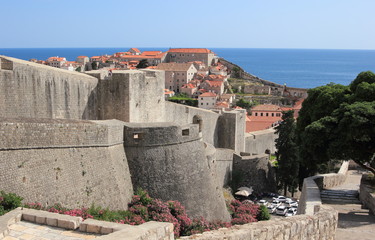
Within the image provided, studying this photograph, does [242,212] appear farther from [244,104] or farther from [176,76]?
[176,76]

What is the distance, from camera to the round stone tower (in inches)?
619

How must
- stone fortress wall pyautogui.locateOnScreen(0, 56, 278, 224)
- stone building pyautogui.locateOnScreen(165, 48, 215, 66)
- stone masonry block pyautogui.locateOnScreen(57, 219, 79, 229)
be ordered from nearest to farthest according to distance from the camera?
stone masonry block pyautogui.locateOnScreen(57, 219, 79, 229) < stone fortress wall pyautogui.locateOnScreen(0, 56, 278, 224) < stone building pyautogui.locateOnScreen(165, 48, 215, 66)

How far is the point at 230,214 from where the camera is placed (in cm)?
1973

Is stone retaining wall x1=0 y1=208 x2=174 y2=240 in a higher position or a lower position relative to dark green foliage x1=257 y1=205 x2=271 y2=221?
higher

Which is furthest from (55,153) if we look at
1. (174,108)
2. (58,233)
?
(174,108)

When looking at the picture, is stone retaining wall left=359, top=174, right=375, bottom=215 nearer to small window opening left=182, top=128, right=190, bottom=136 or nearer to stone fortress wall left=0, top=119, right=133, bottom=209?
small window opening left=182, top=128, right=190, bottom=136

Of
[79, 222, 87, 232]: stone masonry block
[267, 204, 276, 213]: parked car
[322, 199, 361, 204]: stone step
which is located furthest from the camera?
[267, 204, 276, 213]: parked car

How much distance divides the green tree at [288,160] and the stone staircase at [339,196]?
1319 centimetres

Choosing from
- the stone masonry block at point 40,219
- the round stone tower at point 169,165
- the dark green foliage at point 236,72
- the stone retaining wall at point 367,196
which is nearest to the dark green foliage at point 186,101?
the dark green foliage at point 236,72

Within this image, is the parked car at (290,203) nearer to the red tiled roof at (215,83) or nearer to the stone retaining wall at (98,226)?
the stone retaining wall at (98,226)

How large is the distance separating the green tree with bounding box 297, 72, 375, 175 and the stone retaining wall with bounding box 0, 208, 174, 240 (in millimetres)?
9834

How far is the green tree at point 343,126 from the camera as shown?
1446 centimetres

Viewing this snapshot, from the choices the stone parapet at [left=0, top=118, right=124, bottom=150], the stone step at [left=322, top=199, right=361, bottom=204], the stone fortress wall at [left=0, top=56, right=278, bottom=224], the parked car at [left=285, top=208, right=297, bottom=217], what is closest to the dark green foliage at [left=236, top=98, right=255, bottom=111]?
the parked car at [left=285, top=208, right=297, bottom=217]

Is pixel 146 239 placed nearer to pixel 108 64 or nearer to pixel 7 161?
pixel 7 161
